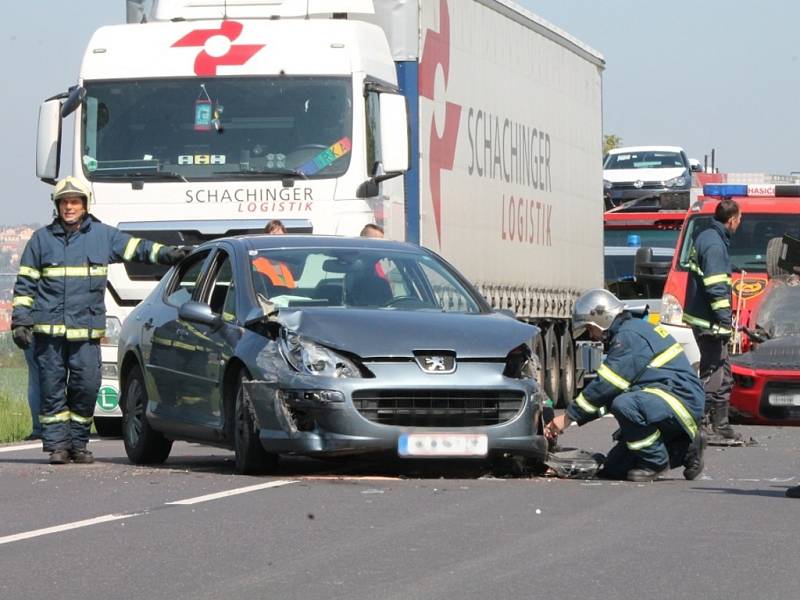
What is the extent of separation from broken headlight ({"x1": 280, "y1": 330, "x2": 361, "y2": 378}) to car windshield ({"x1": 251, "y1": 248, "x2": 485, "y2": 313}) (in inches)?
27.4

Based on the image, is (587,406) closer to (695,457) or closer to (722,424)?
(695,457)

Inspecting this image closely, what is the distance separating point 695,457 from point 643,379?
612mm

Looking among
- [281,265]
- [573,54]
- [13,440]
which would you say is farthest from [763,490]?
→ [573,54]

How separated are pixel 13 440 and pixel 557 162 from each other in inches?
384

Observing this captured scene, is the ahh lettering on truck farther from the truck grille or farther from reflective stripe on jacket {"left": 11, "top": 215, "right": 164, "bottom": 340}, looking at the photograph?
the truck grille

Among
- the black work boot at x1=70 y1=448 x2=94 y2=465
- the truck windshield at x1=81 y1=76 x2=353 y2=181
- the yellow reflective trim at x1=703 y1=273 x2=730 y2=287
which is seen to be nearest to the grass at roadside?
the truck windshield at x1=81 y1=76 x2=353 y2=181

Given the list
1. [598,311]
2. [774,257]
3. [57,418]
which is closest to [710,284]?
[598,311]

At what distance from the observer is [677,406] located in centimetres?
1213

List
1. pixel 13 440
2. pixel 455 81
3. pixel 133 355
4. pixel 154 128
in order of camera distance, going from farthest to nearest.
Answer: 1. pixel 455 81
2. pixel 13 440
3. pixel 154 128
4. pixel 133 355

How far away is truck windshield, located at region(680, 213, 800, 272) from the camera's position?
74.3 feet

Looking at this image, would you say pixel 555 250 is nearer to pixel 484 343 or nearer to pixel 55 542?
pixel 484 343

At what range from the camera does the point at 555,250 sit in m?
25.7

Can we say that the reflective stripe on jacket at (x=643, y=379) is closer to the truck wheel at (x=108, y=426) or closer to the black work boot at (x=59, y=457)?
the black work boot at (x=59, y=457)

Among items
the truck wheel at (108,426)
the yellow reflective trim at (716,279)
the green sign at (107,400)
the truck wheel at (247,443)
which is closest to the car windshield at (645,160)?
the truck wheel at (108,426)
